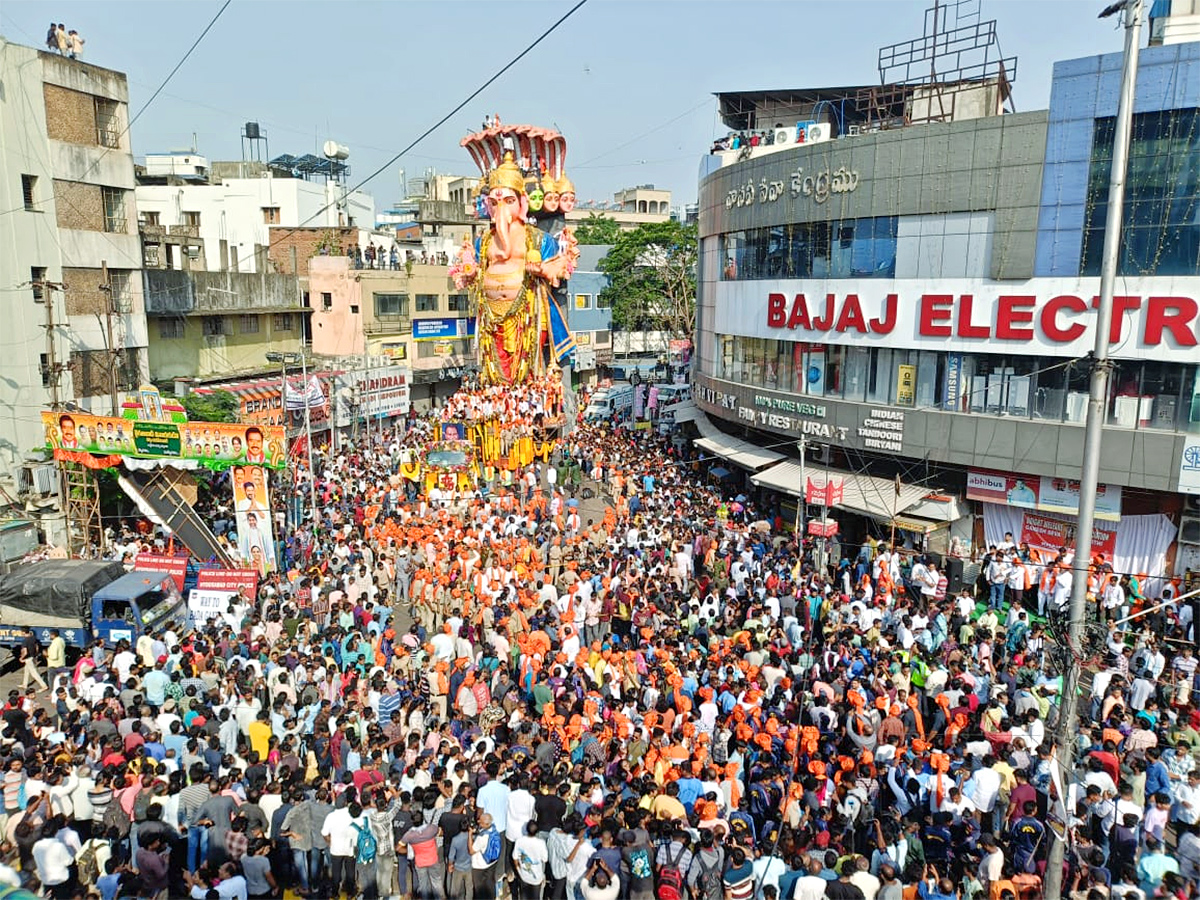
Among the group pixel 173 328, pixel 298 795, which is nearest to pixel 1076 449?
pixel 298 795

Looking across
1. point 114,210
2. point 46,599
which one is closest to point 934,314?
point 46,599

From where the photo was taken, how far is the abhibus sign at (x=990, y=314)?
48.1ft

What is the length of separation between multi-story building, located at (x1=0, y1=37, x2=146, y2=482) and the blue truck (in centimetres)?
880

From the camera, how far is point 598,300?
5094cm

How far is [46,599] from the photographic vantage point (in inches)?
531

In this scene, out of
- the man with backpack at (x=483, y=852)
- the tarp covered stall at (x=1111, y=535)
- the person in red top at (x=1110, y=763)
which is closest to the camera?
the man with backpack at (x=483, y=852)

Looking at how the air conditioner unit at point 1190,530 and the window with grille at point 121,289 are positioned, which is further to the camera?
the window with grille at point 121,289

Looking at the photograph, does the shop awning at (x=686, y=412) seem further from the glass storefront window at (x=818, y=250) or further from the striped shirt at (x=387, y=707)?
the striped shirt at (x=387, y=707)

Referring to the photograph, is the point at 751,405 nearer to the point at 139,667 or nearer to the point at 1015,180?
the point at 1015,180

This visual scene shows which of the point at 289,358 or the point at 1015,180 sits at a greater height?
the point at 1015,180

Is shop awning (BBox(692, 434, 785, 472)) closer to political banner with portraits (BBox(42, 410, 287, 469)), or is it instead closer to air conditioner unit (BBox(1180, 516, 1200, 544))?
air conditioner unit (BBox(1180, 516, 1200, 544))

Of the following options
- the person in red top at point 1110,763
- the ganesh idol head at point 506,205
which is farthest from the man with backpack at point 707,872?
the ganesh idol head at point 506,205

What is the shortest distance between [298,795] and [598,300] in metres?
44.9

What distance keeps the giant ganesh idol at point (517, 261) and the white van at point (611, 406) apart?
559cm
